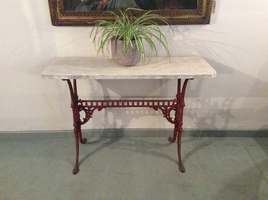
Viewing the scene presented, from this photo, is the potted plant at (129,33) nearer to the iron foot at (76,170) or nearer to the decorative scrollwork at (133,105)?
the decorative scrollwork at (133,105)

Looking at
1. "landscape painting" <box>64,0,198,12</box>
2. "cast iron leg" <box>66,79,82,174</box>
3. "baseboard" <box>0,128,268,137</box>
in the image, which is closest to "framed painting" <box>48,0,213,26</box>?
"landscape painting" <box>64,0,198,12</box>

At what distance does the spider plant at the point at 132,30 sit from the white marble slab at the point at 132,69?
0.11 meters

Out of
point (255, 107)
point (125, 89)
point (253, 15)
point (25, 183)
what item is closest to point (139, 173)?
point (125, 89)

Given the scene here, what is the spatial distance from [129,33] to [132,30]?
31 mm

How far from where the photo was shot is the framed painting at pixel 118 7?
1.77 metres

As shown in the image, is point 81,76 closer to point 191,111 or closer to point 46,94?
point 46,94

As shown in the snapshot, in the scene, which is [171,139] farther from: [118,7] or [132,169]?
[118,7]

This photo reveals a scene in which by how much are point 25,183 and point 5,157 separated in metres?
0.39

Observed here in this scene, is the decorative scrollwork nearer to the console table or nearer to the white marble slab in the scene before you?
the console table

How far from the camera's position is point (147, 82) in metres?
2.06

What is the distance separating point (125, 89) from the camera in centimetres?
209

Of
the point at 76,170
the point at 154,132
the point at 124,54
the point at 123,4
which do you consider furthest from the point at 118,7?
the point at 76,170

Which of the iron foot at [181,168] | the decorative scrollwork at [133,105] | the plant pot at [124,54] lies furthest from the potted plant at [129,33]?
the iron foot at [181,168]

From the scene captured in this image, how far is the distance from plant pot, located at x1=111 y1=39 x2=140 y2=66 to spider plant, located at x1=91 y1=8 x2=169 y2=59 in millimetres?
14
